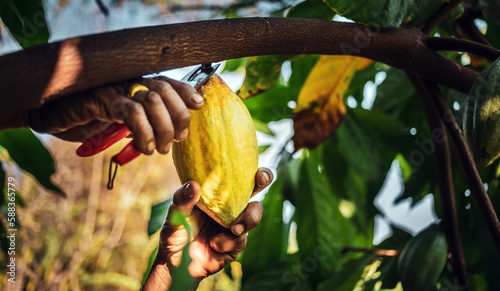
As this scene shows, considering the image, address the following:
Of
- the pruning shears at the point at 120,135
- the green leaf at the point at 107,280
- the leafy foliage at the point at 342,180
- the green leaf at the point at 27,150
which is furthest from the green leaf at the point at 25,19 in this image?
the green leaf at the point at 107,280

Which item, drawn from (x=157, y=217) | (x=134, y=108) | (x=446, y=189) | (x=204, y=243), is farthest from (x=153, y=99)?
(x=446, y=189)

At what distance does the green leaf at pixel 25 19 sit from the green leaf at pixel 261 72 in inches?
14.7

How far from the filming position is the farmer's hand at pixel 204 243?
59 cm

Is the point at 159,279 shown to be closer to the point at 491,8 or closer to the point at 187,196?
the point at 187,196

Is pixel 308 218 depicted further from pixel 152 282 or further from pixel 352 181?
pixel 152 282

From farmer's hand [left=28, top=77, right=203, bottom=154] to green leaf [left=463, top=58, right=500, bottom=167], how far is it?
0.35 m

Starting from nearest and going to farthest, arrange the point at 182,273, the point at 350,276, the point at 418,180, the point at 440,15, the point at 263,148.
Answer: the point at 182,273, the point at 440,15, the point at 350,276, the point at 418,180, the point at 263,148

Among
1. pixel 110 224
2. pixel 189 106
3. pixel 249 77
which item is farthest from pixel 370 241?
pixel 110 224

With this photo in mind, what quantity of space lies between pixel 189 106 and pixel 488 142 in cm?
35

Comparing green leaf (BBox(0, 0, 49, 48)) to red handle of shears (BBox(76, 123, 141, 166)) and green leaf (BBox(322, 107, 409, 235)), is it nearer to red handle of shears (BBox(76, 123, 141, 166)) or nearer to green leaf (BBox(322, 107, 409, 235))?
red handle of shears (BBox(76, 123, 141, 166))

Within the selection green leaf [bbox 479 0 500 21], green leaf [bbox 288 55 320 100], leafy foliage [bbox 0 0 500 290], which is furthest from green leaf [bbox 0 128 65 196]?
green leaf [bbox 479 0 500 21]

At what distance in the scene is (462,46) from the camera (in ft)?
2.19

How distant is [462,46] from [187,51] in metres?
0.44

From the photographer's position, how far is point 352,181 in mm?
1245
